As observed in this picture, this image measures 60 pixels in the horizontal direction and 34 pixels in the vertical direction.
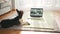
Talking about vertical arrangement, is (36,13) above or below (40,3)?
A: below

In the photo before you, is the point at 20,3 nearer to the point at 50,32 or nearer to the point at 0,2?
the point at 0,2

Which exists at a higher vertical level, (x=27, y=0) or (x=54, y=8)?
(x=27, y=0)

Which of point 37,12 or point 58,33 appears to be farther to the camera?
point 37,12

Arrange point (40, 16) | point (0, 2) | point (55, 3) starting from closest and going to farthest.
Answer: point (40, 16), point (0, 2), point (55, 3)

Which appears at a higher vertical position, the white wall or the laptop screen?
the white wall

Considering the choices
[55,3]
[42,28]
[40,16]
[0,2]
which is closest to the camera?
[42,28]

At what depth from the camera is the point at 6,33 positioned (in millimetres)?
1086

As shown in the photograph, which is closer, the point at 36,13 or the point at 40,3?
the point at 36,13

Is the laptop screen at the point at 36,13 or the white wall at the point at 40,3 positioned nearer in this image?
the laptop screen at the point at 36,13

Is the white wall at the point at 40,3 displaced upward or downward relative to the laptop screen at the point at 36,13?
upward

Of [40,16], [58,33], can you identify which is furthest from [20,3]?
[58,33]

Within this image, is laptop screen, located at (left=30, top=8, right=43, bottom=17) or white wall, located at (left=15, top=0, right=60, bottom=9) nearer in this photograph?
laptop screen, located at (left=30, top=8, right=43, bottom=17)

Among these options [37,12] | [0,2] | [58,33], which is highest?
[0,2]

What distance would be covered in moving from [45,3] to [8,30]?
1375 mm
